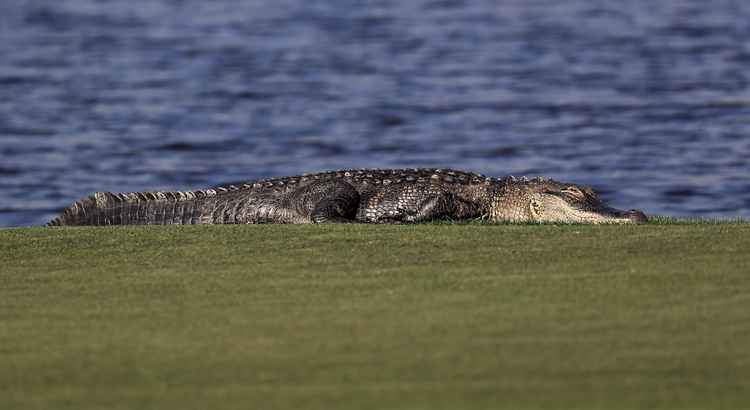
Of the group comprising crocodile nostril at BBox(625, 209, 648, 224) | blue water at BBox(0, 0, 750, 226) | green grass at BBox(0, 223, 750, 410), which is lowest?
green grass at BBox(0, 223, 750, 410)

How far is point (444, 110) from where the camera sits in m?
21.5

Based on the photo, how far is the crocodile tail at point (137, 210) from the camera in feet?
31.6

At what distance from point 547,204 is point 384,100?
13.5m

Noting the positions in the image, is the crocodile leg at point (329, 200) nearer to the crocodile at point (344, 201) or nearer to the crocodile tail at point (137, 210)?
the crocodile at point (344, 201)

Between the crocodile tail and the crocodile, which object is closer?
the crocodile

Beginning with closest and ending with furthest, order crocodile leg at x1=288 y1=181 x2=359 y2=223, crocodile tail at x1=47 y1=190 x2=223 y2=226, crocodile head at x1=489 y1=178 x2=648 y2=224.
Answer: crocodile head at x1=489 y1=178 x2=648 y2=224 < crocodile leg at x1=288 y1=181 x2=359 y2=223 < crocodile tail at x1=47 y1=190 x2=223 y2=226

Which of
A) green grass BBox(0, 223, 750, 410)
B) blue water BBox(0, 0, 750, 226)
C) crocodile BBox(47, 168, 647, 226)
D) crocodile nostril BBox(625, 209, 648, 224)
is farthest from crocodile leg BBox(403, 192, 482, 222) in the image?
blue water BBox(0, 0, 750, 226)

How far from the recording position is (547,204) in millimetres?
9117

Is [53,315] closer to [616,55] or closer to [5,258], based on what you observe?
[5,258]

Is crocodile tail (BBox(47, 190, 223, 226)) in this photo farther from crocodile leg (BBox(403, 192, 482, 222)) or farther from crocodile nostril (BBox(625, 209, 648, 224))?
crocodile nostril (BBox(625, 209, 648, 224))

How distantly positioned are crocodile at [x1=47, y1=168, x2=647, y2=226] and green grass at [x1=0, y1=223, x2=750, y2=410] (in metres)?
2.41

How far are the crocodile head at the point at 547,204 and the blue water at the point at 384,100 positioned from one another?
5242 mm

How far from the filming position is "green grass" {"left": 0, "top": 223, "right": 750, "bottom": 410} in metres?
4.27

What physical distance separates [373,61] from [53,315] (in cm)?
2158
